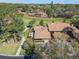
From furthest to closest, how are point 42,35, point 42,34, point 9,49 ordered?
point 42,34
point 42,35
point 9,49

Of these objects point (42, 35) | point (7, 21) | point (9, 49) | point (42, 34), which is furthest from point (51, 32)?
point (7, 21)

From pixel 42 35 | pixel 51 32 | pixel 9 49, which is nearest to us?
pixel 9 49

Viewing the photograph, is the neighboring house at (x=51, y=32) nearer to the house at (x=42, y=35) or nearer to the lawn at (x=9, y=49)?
the house at (x=42, y=35)

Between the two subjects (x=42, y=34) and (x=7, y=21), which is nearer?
(x=42, y=34)

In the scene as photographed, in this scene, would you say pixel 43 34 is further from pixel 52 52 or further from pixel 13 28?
pixel 52 52

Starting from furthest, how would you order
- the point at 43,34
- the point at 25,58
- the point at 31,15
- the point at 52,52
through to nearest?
the point at 31,15 < the point at 43,34 < the point at 25,58 < the point at 52,52

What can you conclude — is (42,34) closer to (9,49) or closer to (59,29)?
(59,29)

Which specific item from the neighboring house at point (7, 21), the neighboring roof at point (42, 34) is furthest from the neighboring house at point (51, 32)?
the neighboring house at point (7, 21)

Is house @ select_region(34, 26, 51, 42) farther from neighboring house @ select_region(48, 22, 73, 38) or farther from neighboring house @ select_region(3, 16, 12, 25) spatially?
neighboring house @ select_region(3, 16, 12, 25)

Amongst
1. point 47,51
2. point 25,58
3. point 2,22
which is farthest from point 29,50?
point 2,22

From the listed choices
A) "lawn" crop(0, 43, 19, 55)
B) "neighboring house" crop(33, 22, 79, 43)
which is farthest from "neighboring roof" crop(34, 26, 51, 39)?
"lawn" crop(0, 43, 19, 55)

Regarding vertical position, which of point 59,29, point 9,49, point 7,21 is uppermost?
point 59,29
